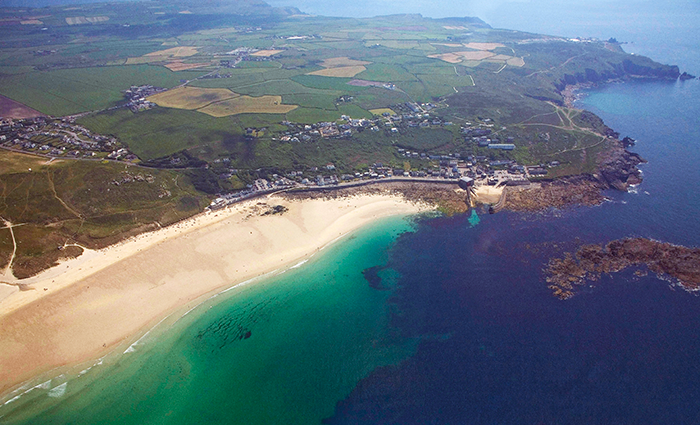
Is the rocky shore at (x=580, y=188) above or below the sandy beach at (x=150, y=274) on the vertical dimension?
above

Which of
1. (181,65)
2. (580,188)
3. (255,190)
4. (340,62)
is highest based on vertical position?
(340,62)

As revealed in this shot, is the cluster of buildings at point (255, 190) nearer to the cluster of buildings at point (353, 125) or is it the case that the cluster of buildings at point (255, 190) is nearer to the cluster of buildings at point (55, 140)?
the cluster of buildings at point (353, 125)

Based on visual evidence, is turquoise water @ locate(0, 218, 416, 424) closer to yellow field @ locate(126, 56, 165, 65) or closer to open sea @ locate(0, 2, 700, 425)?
open sea @ locate(0, 2, 700, 425)

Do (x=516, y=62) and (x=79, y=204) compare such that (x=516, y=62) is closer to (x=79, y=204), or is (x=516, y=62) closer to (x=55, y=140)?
(x=79, y=204)

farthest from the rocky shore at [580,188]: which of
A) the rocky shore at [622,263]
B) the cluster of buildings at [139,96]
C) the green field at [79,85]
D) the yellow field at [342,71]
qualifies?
the green field at [79,85]

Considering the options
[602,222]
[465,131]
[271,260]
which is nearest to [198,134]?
[271,260]

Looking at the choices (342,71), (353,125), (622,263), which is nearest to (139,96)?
(353,125)
